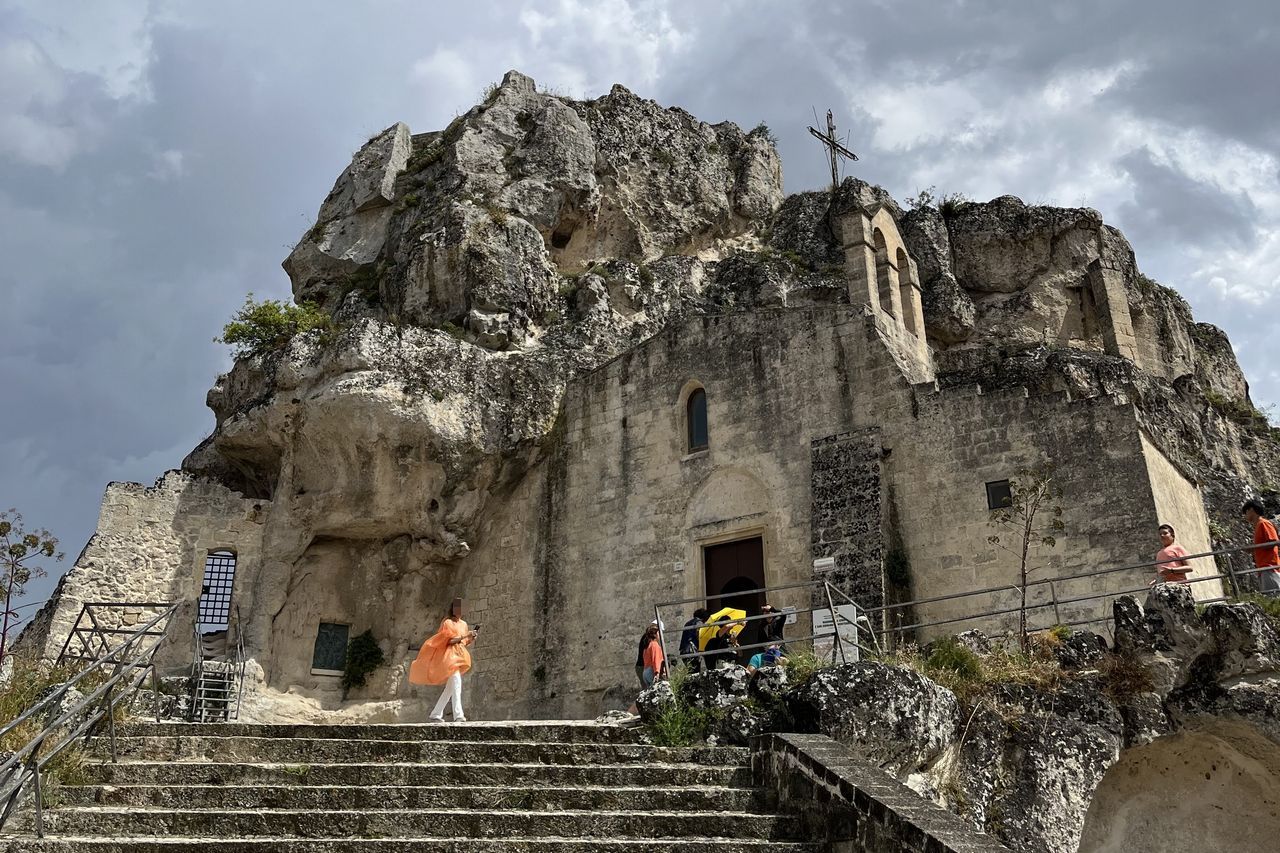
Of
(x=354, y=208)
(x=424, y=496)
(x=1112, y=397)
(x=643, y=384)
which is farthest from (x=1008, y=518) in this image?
(x=354, y=208)

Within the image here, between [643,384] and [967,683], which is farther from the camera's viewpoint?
[643,384]

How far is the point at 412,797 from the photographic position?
9.09m

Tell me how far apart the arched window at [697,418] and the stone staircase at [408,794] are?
936 cm

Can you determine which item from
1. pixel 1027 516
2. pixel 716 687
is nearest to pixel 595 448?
pixel 1027 516

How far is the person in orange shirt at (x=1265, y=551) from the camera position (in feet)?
41.6

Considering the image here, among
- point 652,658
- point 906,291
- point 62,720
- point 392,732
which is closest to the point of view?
point 62,720

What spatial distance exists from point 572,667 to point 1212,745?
9.90 meters

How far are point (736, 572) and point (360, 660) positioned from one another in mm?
→ 6608

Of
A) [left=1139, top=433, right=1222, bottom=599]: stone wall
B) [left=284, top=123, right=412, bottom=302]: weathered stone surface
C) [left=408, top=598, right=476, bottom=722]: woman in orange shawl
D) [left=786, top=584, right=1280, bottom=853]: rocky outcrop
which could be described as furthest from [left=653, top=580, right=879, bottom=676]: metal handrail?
[left=284, top=123, right=412, bottom=302]: weathered stone surface

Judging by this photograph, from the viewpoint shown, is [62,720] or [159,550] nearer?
[62,720]

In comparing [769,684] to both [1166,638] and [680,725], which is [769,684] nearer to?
[680,725]

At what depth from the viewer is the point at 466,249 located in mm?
22547

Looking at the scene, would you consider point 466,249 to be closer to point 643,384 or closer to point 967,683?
point 643,384

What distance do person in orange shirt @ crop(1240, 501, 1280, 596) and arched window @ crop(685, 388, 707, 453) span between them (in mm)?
8670
